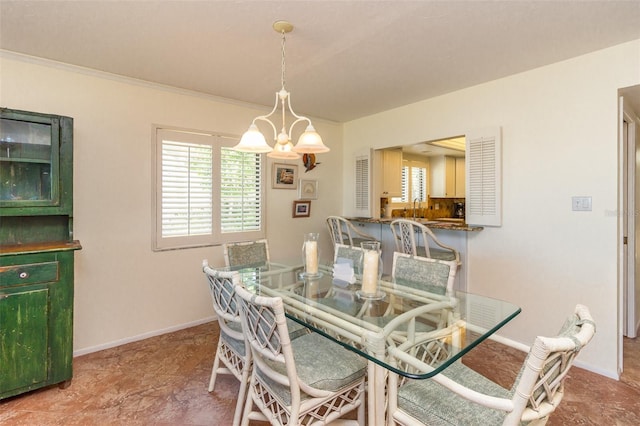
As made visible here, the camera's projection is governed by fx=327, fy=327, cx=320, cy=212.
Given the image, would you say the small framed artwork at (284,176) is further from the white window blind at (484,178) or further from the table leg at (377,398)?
the table leg at (377,398)

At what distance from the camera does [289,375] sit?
132 cm

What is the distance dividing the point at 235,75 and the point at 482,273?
289 cm

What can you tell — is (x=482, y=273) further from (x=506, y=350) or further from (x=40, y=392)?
(x=40, y=392)

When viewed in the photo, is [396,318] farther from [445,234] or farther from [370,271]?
[445,234]

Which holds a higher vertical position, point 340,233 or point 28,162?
point 28,162

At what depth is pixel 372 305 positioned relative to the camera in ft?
5.92

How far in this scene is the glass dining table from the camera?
1.33 m

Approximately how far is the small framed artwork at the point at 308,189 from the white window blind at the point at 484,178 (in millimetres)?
1866

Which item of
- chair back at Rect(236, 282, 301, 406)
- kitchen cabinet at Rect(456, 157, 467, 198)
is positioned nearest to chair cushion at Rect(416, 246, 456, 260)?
chair back at Rect(236, 282, 301, 406)

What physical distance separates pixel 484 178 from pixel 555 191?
22.0 inches

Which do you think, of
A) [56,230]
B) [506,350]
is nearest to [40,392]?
[56,230]

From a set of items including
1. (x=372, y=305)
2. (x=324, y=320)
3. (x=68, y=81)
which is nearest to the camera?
(x=324, y=320)

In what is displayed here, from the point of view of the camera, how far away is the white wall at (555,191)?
7.78 feet

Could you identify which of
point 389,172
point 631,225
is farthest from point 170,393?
point 631,225
